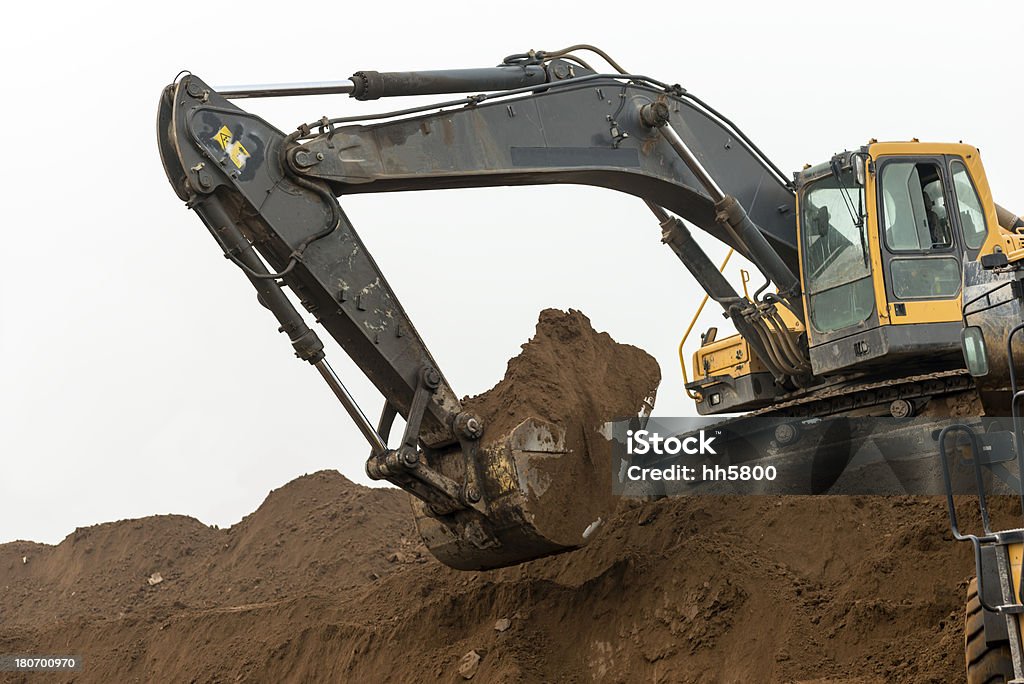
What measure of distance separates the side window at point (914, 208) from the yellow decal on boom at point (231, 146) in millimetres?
4738

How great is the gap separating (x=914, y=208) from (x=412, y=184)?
154 inches

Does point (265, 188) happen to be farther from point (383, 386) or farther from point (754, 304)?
point (754, 304)


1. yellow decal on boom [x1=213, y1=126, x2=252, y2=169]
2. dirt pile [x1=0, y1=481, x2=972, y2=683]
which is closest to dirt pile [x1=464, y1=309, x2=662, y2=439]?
dirt pile [x1=0, y1=481, x2=972, y2=683]

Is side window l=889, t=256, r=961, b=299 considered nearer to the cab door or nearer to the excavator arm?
the cab door

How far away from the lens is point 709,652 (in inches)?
328

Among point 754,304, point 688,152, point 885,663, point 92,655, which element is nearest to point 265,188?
point 688,152

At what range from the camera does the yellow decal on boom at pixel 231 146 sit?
769 cm

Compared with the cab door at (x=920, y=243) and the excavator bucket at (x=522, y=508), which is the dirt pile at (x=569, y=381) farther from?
the cab door at (x=920, y=243)

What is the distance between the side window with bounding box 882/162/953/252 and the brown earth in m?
1.93

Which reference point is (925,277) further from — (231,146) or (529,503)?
(231,146)

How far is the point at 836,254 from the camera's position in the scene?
32.2 feet

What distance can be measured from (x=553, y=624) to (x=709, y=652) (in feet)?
4.03

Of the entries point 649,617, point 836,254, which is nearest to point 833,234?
point 836,254

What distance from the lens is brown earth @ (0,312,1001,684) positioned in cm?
811
